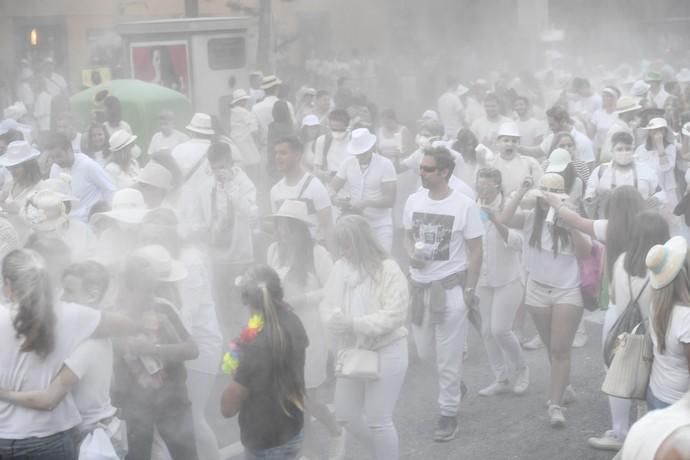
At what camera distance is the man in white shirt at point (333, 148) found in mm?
8359

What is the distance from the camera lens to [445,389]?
542 centimetres

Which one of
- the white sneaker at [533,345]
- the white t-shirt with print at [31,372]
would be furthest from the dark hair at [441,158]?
the white t-shirt with print at [31,372]

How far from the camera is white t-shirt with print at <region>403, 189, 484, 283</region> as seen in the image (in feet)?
17.7

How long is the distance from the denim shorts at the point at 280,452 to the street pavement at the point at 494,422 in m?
1.29

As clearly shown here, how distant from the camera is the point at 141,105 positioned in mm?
11336

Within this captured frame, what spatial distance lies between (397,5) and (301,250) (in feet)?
59.3

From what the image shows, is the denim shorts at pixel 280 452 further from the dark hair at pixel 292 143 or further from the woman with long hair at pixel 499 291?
the dark hair at pixel 292 143

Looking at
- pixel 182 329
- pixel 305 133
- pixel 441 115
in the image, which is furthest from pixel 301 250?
pixel 441 115

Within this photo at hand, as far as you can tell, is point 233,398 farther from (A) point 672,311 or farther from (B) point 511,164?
(B) point 511,164

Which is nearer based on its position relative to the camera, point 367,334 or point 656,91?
point 367,334

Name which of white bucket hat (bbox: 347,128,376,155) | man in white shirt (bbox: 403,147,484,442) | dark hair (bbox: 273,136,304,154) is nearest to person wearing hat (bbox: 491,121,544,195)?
white bucket hat (bbox: 347,128,376,155)

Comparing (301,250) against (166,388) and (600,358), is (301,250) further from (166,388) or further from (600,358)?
(600,358)

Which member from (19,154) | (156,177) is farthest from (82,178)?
(156,177)

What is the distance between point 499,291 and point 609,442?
1043 millimetres
